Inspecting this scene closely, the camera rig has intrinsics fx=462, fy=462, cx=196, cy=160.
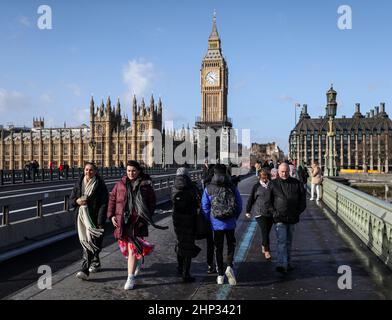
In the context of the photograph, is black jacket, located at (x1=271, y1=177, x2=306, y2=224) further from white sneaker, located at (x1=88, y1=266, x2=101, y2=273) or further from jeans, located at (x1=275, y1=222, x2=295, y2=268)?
white sneaker, located at (x1=88, y1=266, x2=101, y2=273)

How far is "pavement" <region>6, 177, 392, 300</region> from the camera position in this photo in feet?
20.5

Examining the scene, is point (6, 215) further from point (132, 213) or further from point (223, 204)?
point (223, 204)

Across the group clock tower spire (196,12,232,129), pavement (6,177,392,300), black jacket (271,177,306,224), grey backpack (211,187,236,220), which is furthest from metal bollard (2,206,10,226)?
clock tower spire (196,12,232,129)

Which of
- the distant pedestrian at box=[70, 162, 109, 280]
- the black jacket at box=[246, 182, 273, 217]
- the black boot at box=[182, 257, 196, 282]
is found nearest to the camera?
the black boot at box=[182, 257, 196, 282]

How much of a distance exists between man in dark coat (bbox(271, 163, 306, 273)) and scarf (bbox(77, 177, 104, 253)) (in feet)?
9.58

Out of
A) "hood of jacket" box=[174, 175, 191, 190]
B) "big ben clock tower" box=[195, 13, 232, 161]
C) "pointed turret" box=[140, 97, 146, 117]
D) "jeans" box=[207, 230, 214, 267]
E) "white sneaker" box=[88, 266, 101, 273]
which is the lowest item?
"white sneaker" box=[88, 266, 101, 273]

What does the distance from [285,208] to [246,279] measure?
1.37 m

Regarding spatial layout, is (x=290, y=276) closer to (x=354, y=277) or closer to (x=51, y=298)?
(x=354, y=277)

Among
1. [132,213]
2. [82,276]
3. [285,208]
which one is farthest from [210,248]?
[82,276]

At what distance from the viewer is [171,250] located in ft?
32.1

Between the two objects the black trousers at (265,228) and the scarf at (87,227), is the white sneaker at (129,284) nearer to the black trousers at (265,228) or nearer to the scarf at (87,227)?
the scarf at (87,227)
